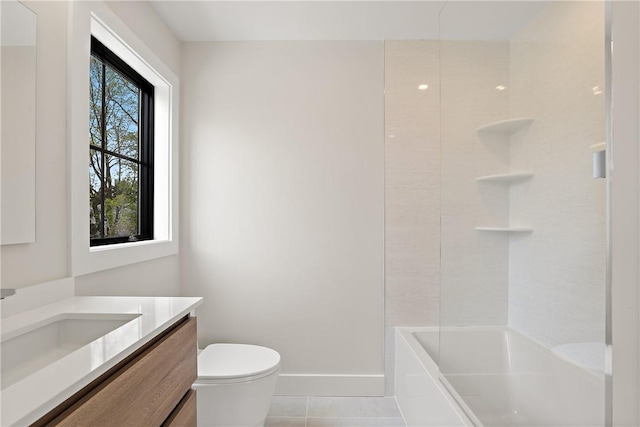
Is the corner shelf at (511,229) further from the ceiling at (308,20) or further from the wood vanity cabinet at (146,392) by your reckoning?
the wood vanity cabinet at (146,392)

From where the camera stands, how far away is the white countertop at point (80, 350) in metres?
0.57

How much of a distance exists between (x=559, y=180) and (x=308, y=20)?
5.37ft

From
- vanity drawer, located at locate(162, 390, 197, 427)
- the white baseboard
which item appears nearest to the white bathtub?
the white baseboard

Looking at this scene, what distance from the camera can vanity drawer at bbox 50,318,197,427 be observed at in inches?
26.9

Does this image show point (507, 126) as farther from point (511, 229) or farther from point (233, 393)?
point (233, 393)

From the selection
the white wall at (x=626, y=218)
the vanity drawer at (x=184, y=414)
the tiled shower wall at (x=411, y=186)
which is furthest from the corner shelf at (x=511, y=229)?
the vanity drawer at (x=184, y=414)

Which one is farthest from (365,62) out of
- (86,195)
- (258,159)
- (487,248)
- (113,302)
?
(113,302)

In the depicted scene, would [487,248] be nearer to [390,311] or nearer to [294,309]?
[390,311]

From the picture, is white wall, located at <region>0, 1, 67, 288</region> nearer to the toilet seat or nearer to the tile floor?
the toilet seat

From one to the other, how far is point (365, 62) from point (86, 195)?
1784mm

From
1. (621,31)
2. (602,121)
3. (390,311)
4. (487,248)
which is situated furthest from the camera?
(390,311)

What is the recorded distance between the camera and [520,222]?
52.6 inches

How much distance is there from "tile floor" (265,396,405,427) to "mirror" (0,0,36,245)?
5.17 feet

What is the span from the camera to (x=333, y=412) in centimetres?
209
